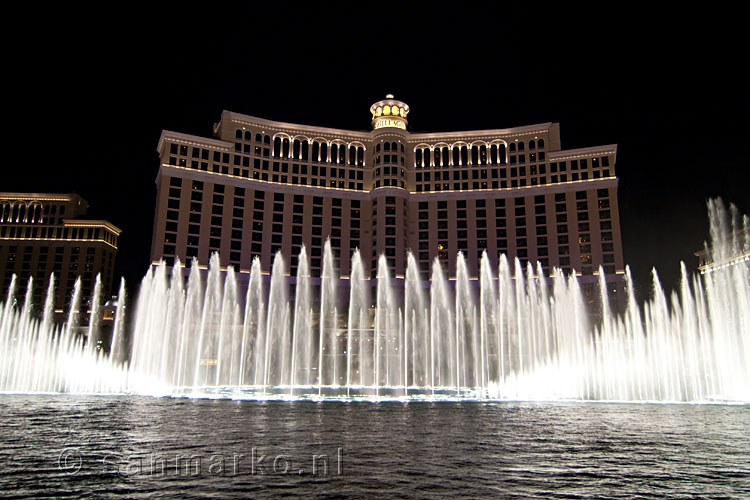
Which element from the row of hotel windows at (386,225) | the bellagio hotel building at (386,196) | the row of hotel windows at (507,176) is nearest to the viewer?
the row of hotel windows at (386,225)

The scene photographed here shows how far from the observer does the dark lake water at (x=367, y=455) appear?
9805mm

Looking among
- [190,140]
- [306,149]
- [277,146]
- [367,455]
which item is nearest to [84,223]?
[190,140]

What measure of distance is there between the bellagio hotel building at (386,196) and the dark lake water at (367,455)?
222ft

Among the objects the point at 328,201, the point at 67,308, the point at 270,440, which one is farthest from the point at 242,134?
the point at 270,440

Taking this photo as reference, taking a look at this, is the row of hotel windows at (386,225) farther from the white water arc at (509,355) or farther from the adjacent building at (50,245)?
the adjacent building at (50,245)

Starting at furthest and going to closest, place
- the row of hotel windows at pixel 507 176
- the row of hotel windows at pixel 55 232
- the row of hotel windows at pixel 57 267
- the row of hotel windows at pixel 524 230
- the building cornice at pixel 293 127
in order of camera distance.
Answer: the row of hotel windows at pixel 55 232 < the row of hotel windows at pixel 57 267 < the building cornice at pixel 293 127 < the row of hotel windows at pixel 507 176 < the row of hotel windows at pixel 524 230

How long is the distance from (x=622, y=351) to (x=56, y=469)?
42.6 meters

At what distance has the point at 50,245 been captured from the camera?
123m

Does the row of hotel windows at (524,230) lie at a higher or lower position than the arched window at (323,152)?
lower

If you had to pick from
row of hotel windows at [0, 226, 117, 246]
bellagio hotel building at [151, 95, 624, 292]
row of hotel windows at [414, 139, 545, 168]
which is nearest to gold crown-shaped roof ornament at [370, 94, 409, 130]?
bellagio hotel building at [151, 95, 624, 292]

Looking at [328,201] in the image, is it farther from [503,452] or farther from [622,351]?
[503,452]

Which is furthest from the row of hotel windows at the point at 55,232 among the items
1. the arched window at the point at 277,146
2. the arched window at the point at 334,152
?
the arched window at the point at 334,152

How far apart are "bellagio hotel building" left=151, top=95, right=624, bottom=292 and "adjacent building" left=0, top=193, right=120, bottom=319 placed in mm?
45751

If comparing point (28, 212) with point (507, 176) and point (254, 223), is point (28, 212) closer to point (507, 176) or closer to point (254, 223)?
point (254, 223)
